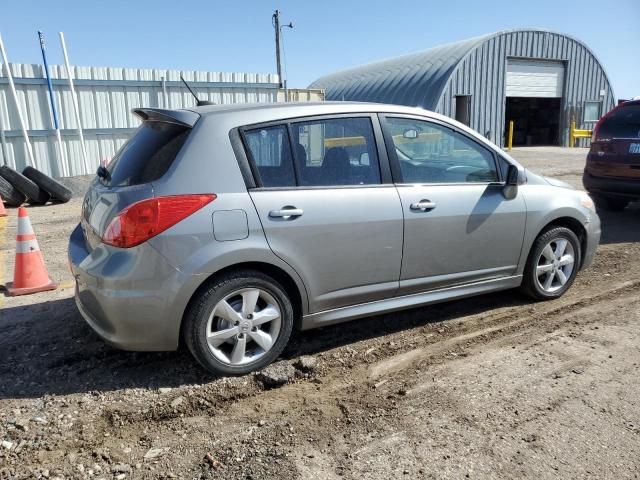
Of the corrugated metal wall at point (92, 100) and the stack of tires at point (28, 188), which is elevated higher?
the corrugated metal wall at point (92, 100)

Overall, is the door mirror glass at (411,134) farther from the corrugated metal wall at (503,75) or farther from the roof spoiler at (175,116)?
the corrugated metal wall at (503,75)

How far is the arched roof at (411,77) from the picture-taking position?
2467cm

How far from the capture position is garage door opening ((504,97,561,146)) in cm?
2928

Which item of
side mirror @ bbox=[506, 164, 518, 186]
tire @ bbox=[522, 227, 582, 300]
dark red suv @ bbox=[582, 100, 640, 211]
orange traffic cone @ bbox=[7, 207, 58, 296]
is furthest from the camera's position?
dark red suv @ bbox=[582, 100, 640, 211]

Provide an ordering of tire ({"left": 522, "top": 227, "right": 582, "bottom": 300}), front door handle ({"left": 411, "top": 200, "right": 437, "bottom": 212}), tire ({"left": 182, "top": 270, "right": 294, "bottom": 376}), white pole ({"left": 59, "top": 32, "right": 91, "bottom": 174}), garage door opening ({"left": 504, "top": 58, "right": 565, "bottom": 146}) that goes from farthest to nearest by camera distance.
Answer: garage door opening ({"left": 504, "top": 58, "right": 565, "bottom": 146}) < white pole ({"left": 59, "top": 32, "right": 91, "bottom": 174}) < tire ({"left": 522, "top": 227, "right": 582, "bottom": 300}) < front door handle ({"left": 411, "top": 200, "right": 437, "bottom": 212}) < tire ({"left": 182, "top": 270, "right": 294, "bottom": 376})

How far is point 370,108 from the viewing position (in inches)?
152

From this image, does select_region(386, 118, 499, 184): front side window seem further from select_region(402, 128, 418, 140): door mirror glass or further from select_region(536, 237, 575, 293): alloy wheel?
select_region(536, 237, 575, 293): alloy wheel

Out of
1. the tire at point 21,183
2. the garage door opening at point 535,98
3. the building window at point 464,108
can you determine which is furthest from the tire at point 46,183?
the garage door opening at point 535,98

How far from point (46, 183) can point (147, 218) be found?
28.8ft

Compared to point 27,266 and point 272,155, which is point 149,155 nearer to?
point 272,155

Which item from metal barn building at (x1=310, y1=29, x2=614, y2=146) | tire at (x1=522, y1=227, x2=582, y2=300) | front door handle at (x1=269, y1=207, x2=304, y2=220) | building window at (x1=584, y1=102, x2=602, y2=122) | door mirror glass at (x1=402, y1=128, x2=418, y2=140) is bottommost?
tire at (x1=522, y1=227, x2=582, y2=300)

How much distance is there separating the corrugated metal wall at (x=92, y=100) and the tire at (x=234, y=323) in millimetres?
10171

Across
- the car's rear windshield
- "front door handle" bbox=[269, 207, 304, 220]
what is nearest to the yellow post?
"front door handle" bbox=[269, 207, 304, 220]

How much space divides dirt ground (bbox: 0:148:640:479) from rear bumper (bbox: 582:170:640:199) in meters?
3.73
